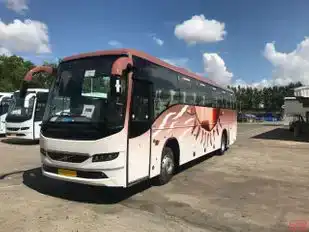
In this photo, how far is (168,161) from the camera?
9211mm

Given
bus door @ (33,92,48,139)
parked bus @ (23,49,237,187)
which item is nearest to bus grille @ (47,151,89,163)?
parked bus @ (23,49,237,187)

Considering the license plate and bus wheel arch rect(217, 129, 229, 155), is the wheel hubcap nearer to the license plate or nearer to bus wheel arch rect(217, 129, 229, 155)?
the license plate

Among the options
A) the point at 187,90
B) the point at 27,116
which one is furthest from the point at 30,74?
the point at 27,116

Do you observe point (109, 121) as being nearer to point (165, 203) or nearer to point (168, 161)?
point (165, 203)

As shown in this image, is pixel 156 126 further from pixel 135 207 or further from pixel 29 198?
pixel 29 198

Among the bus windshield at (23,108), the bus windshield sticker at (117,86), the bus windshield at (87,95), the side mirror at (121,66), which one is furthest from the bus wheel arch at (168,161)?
the bus windshield at (23,108)

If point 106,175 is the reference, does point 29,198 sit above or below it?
below

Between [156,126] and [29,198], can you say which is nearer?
[29,198]

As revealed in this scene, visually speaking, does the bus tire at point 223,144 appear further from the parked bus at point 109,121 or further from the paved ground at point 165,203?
the parked bus at point 109,121

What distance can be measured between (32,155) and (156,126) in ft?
25.4

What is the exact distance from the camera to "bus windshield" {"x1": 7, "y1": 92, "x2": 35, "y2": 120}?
59.8 ft

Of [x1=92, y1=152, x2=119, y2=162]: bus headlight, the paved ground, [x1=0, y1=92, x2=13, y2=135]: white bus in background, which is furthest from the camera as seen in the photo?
[x1=0, y1=92, x2=13, y2=135]: white bus in background

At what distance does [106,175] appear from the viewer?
682 cm

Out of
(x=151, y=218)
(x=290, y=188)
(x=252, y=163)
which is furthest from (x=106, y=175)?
(x=252, y=163)
